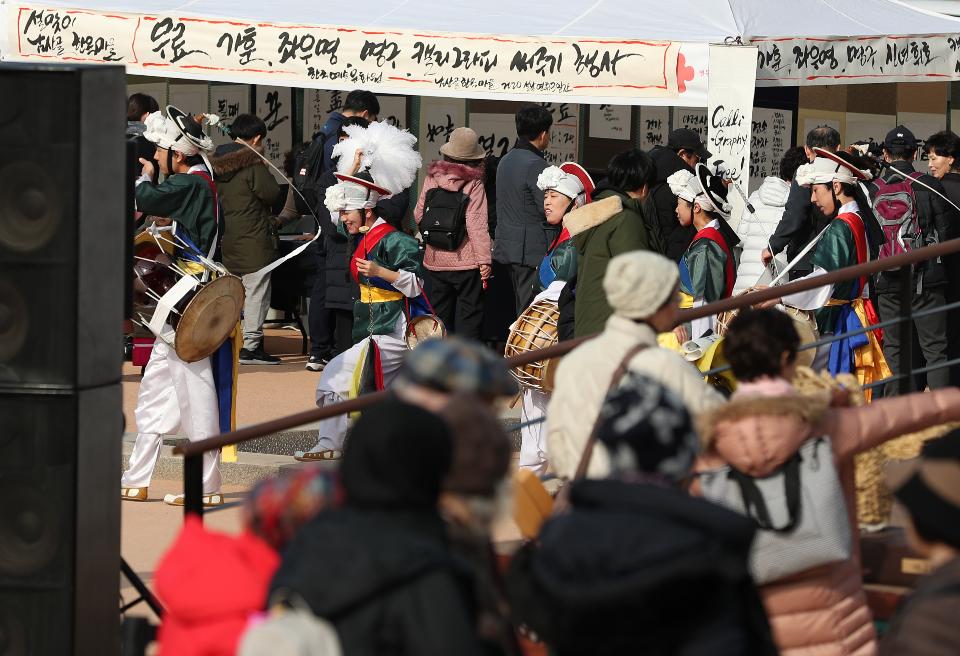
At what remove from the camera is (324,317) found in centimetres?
1311

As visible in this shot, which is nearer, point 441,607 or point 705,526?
point 441,607

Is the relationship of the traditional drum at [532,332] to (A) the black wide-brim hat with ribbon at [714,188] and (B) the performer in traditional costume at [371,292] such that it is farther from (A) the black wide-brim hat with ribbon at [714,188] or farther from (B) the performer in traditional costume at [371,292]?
(A) the black wide-brim hat with ribbon at [714,188]

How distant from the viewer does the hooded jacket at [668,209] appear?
11.2m

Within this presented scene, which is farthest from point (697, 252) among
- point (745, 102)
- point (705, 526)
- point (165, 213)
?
point (705, 526)

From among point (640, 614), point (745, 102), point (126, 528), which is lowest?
point (126, 528)

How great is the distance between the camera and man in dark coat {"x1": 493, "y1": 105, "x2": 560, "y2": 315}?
11.7m

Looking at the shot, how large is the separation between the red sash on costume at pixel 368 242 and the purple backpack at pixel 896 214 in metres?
3.35

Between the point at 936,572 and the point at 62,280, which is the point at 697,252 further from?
the point at 936,572

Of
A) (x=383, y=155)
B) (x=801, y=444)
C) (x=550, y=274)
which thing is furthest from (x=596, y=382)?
(x=383, y=155)

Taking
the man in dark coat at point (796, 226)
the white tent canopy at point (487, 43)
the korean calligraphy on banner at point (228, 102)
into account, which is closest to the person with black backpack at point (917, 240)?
the man in dark coat at point (796, 226)

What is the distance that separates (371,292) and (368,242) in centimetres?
28

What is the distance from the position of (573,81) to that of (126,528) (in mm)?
4855

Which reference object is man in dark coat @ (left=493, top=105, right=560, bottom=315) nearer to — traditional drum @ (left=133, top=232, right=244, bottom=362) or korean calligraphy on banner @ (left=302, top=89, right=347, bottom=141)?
traditional drum @ (left=133, top=232, right=244, bottom=362)

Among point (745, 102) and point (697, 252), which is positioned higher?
point (745, 102)
